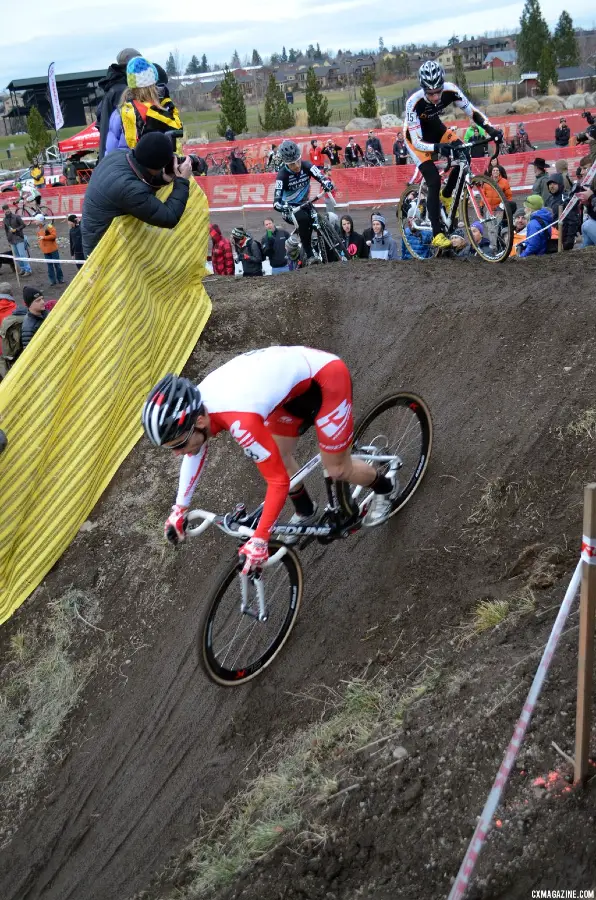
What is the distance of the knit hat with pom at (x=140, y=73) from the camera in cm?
Answer: 800

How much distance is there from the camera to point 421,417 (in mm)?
6535

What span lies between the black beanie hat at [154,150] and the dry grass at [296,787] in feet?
17.1

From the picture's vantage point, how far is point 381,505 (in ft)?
20.7

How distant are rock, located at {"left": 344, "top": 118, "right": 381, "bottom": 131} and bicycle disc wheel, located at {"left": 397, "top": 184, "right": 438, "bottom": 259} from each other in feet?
137

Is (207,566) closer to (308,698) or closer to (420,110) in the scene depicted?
(308,698)

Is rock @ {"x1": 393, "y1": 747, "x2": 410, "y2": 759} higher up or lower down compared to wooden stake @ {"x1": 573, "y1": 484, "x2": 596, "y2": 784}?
lower down

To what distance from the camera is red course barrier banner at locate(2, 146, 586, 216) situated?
80.0 ft

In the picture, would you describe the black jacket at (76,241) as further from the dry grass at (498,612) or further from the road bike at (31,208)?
the dry grass at (498,612)

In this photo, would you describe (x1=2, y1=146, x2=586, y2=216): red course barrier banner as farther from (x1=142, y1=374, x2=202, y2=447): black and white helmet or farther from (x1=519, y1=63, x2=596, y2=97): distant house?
(x1=519, y1=63, x2=596, y2=97): distant house

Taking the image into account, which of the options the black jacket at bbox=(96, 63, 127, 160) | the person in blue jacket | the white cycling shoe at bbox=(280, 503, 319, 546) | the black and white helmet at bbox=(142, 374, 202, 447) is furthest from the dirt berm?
the person in blue jacket

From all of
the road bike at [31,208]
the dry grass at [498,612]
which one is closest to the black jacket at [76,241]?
the road bike at [31,208]

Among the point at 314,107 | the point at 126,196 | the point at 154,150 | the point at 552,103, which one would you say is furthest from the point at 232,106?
the point at 154,150

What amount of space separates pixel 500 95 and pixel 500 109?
6731mm

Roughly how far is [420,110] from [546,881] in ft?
28.5
